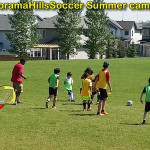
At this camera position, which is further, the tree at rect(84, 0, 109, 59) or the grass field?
the tree at rect(84, 0, 109, 59)

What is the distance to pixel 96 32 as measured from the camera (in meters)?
88.4

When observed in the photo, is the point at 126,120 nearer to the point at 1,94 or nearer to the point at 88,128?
the point at 88,128

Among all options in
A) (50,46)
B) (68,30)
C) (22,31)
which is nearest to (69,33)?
(68,30)

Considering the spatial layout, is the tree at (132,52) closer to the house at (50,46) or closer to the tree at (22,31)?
the house at (50,46)

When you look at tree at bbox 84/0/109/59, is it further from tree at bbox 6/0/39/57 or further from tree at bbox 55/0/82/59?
tree at bbox 6/0/39/57

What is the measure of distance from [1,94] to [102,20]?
74.9 metres

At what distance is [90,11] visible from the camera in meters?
88.9

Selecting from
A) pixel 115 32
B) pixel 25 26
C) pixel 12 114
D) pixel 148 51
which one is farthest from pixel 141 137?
pixel 115 32

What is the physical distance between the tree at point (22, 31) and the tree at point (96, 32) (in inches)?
460

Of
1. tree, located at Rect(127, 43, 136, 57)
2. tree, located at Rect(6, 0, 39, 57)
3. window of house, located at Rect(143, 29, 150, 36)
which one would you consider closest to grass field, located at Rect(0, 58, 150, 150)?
tree, located at Rect(6, 0, 39, 57)

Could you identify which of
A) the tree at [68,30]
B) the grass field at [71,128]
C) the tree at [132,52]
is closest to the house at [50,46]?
the tree at [68,30]

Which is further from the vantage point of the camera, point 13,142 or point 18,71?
point 18,71

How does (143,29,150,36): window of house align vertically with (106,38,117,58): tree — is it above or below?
above

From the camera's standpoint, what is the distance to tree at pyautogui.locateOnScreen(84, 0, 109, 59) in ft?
291
